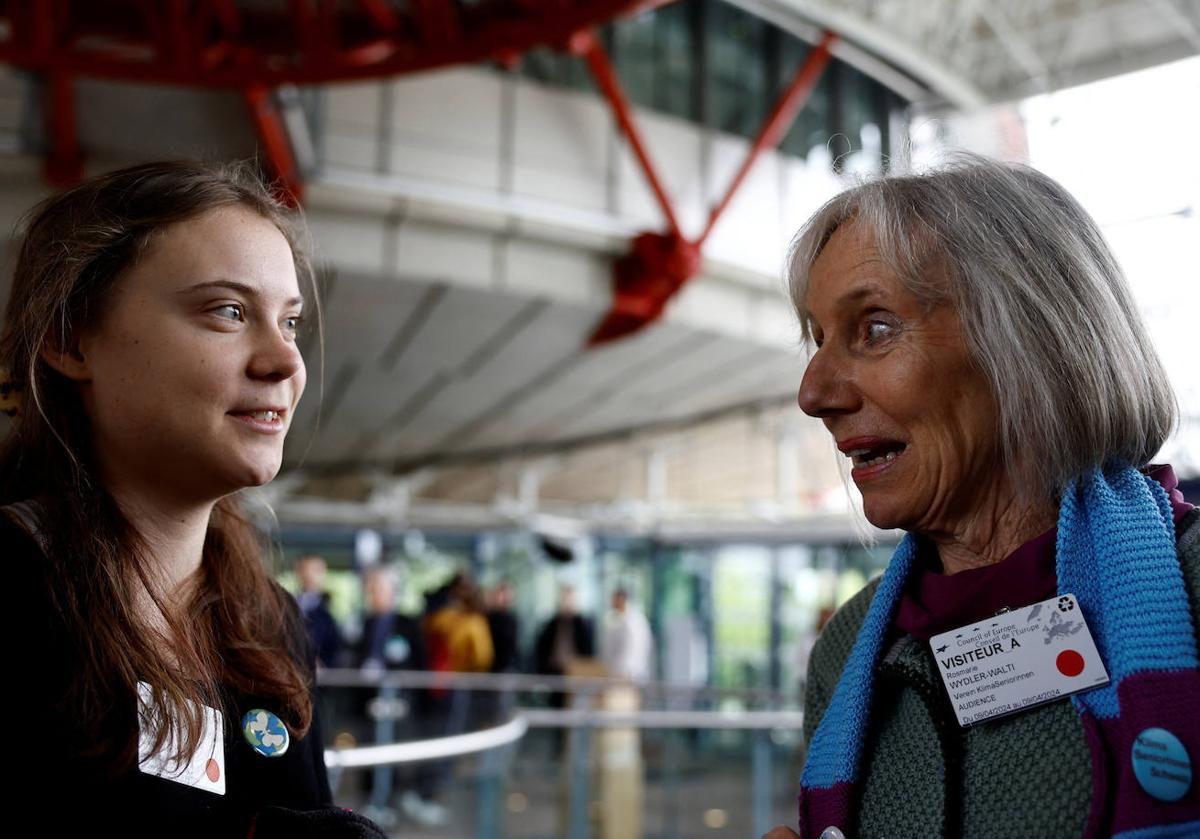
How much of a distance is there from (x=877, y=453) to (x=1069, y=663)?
355 mm

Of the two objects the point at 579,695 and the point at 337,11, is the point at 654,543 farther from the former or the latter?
the point at 337,11

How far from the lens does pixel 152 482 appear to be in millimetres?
1425

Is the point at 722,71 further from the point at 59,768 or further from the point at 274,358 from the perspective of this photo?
the point at 59,768

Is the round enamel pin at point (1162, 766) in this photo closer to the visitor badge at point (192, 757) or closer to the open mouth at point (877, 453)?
the open mouth at point (877, 453)

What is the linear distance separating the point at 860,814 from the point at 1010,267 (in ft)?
2.40

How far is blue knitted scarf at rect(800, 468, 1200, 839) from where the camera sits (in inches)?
45.8

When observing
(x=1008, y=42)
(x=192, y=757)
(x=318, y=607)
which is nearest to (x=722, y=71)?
(x=1008, y=42)

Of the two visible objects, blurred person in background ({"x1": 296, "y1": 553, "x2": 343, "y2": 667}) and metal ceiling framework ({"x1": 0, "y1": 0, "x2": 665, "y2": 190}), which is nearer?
metal ceiling framework ({"x1": 0, "y1": 0, "x2": 665, "y2": 190})

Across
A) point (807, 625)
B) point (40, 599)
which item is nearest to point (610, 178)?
point (807, 625)

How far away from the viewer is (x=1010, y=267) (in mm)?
1380

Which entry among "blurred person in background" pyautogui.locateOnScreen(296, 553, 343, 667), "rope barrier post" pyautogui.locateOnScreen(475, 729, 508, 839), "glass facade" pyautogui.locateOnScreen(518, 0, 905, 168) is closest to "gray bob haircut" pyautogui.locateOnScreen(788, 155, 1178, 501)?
"rope barrier post" pyautogui.locateOnScreen(475, 729, 508, 839)

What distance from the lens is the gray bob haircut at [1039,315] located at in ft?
4.45

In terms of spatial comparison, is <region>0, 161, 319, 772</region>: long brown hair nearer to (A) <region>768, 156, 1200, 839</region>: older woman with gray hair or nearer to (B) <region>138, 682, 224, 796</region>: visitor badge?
(B) <region>138, 682, 224, 796</region>: visitor badge

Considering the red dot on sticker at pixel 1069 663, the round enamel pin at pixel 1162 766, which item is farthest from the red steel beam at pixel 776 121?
the round enamel pin at pixel 1162 766
